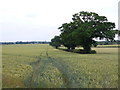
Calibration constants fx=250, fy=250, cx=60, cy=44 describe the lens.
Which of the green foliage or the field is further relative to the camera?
the green foliage

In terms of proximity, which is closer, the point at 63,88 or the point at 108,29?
the point at 63,88

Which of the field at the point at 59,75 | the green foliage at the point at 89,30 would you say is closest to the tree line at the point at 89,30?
the green foliage at the point at 89,30

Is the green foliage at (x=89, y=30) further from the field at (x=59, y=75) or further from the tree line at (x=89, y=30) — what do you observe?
the field at (x=59, y=75)

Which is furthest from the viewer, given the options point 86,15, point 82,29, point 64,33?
point 64,33

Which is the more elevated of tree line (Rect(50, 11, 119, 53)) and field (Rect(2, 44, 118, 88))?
tree line (Rect(50, 11, 119, 53))

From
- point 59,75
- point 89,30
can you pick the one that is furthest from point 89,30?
point 59,75

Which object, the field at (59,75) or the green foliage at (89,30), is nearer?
the field at (59,75)

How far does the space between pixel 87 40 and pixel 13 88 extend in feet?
199

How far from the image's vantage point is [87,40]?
2872 inches

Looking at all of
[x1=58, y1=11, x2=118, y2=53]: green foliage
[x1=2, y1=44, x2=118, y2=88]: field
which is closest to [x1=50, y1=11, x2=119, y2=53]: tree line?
[x1=58, y1=11, x2=118, y2=53]: green foliage

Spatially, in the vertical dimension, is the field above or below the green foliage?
below

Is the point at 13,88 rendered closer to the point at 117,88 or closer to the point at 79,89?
the point at 79,89

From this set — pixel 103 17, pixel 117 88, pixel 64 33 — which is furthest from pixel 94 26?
pixel 117 88

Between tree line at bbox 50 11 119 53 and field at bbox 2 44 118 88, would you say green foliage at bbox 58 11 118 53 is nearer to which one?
tree line at bbox 50 11 119 53
